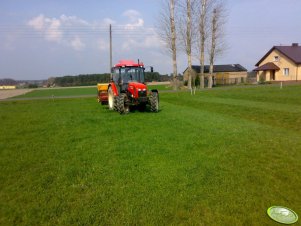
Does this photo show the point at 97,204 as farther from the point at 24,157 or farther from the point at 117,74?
the point at 117,74

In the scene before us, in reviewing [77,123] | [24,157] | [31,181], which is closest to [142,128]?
[77,123]

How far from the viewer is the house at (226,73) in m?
60.2

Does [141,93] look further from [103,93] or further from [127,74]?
[103,93]

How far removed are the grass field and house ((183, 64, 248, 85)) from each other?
51974mm

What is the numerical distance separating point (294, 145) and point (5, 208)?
663cm

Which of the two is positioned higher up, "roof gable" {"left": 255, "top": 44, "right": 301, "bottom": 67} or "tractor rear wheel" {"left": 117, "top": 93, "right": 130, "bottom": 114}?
"roof gable" {"left": 255, "top": 44, "right": 301, "bottom": 67}

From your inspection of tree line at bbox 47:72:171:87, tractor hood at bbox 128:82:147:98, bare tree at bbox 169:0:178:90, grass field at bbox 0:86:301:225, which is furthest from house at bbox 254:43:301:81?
tree line at bbox 47:72:171:87

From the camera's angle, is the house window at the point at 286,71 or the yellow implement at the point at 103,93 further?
the house window at the point at 286,71

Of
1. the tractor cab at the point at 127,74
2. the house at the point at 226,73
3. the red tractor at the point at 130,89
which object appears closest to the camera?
the red tractor at the point at 130,89

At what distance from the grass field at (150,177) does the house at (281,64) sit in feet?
146

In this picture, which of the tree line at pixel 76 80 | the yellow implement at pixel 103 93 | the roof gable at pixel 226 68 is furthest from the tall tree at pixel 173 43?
the tree line at pixel 76 80

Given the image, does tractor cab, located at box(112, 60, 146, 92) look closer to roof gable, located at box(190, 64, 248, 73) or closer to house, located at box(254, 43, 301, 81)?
house, located at box(254, 43, 301, 81)

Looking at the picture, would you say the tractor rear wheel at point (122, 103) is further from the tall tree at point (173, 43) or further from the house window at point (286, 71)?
the house window at point (286, 71)

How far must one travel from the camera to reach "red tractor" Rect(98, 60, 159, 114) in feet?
47.6
